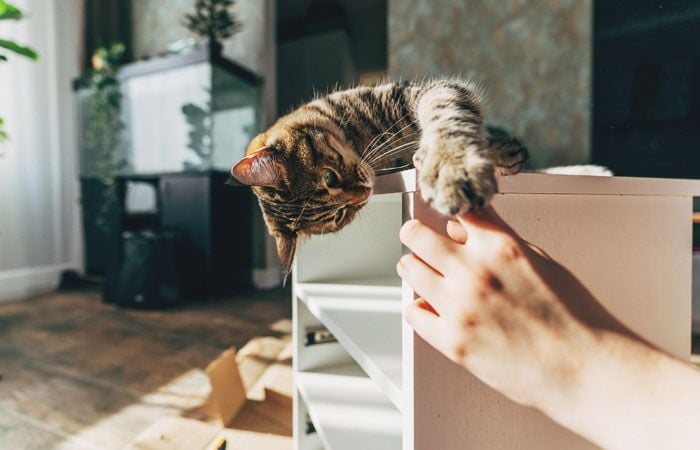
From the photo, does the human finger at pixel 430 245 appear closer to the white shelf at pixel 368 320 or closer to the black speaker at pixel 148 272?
the white shelf at pixel 368 320

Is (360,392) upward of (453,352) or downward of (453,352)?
downward

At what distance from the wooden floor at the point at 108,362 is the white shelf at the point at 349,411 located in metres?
0.36

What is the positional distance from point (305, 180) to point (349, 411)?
1.29 ft

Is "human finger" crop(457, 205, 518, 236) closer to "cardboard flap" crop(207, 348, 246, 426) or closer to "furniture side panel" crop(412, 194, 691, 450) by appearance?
"furniture side panel" crop(412, 194, 691, 450)

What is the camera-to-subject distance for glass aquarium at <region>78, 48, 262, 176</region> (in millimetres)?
1997

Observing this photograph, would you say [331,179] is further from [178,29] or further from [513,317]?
[178,29]

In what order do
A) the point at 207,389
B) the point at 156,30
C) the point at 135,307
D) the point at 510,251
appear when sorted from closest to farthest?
1. the point at 510,251
2. the point at 207,389
3. the point at 135,307
4. the point at 156,30

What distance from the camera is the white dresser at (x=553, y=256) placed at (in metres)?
0.36

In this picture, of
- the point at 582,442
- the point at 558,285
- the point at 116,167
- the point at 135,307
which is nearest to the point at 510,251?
the point at 558,285

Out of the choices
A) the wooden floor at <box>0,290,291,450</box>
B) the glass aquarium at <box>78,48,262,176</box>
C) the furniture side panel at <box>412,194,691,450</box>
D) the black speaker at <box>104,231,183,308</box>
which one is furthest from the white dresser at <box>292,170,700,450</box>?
the glass aquarium at <box>78,48,262,176</box>

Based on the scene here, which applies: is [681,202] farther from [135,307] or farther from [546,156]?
[135,307]

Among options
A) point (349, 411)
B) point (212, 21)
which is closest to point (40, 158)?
point (212, 21)

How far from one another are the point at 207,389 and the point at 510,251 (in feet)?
3.22

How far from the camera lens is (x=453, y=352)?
316 mm
